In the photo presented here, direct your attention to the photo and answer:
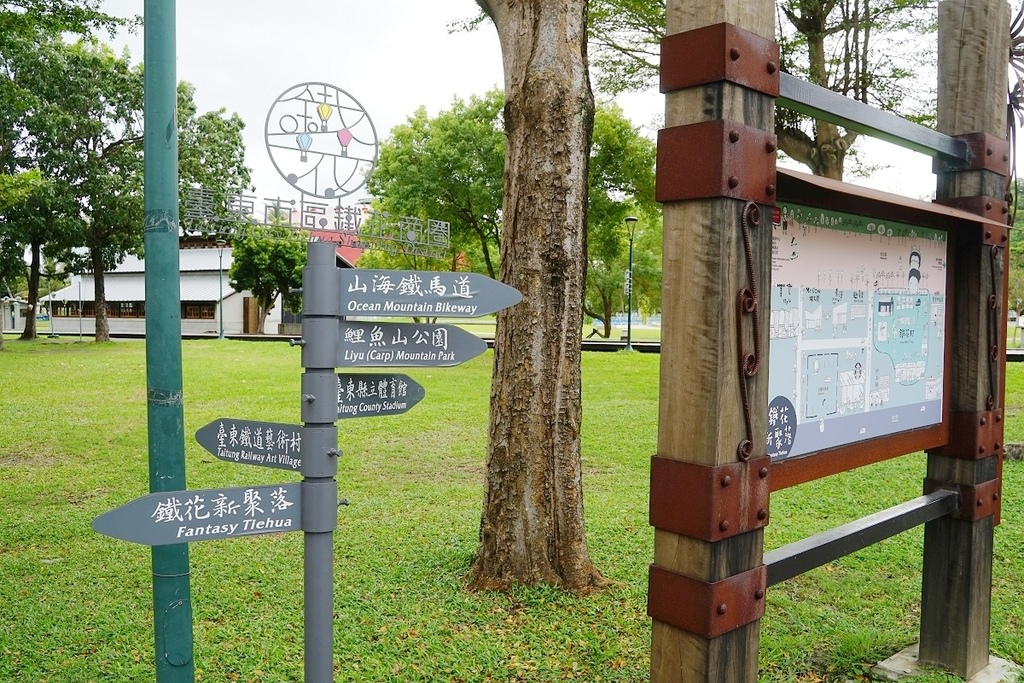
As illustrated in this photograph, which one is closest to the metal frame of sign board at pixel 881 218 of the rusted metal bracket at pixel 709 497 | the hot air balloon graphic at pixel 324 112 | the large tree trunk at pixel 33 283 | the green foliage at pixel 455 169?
the rusted metal bracket at pixel 709 497

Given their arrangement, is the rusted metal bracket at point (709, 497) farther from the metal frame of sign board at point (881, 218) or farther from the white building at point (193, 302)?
the white building at point (193, 302)

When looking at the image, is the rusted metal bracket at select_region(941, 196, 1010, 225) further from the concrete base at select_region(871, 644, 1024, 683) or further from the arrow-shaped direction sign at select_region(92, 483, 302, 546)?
the arrow-shaped direction sign at select_region(92, 483, 302, 546)

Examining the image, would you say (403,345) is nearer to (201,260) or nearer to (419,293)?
(419,293)

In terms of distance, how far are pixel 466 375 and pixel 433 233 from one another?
15.3 metres

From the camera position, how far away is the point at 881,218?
2.96 m

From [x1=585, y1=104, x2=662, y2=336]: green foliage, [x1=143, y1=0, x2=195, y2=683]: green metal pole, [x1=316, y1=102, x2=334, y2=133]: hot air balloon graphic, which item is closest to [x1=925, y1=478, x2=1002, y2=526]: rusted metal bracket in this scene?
[x1=316, y1=102, x2=334, y2=133]: hot air balloon graphic

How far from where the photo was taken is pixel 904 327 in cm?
320

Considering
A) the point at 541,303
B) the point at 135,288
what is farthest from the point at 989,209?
the point at 135,288

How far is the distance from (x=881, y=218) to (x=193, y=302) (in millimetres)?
45975

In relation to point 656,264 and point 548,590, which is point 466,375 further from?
point 656,264

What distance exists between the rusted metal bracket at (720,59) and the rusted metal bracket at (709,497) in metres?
1.04

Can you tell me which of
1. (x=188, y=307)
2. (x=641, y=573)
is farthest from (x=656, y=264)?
(x=641, y=573)

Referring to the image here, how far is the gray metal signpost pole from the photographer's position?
2203mm

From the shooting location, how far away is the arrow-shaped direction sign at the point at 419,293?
224cm
